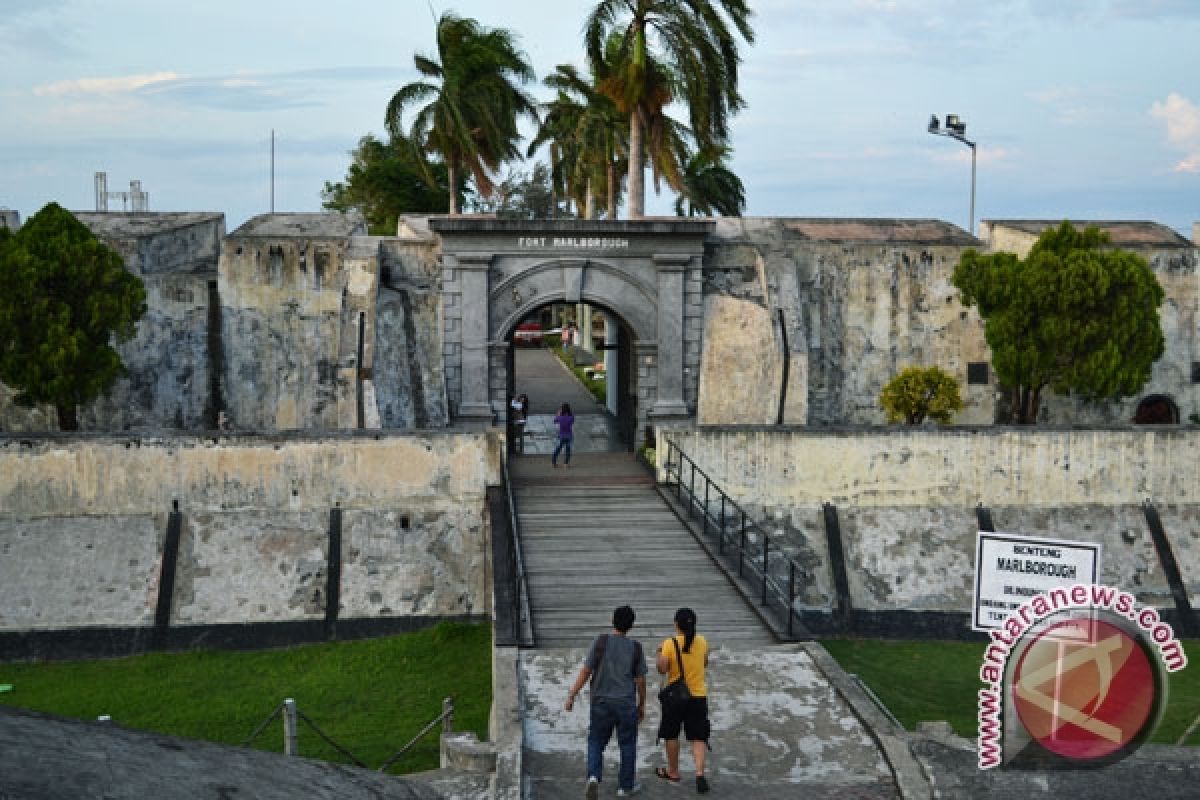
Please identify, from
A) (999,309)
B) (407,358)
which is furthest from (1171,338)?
(407,358)

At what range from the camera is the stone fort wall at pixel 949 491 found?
66.3ft

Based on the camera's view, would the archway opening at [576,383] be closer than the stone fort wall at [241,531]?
No

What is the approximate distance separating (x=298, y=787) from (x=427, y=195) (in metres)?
40.0

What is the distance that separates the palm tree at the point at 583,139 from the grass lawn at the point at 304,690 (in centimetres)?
1750

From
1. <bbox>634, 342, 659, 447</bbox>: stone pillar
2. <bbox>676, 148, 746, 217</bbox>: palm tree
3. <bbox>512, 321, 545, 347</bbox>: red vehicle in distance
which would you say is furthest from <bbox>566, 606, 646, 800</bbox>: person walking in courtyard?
<bbox>512, 321, 545, 347</bbox>: red vehicle in distance

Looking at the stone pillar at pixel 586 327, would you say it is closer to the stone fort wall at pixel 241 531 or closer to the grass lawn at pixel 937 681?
the stone fort wall at pixel 241 531

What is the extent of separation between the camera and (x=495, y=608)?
591 inches

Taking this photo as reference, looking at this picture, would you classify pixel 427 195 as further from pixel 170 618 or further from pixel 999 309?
pixel 170 618

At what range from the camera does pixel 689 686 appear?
32.7 feet

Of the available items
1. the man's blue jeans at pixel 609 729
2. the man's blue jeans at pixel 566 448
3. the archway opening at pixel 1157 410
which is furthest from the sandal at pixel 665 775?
the archway opening at pixel 1157 410

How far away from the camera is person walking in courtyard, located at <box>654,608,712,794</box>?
9945mm

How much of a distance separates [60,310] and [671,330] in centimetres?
1040

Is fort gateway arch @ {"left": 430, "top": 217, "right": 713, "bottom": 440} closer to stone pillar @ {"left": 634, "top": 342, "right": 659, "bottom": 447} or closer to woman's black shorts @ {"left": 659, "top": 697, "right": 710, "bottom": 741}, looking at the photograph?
stone pillar @ {"left": 634, "top": 342, "right": 659, "bottom": 447}

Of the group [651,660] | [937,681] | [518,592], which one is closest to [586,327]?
[937,681]
